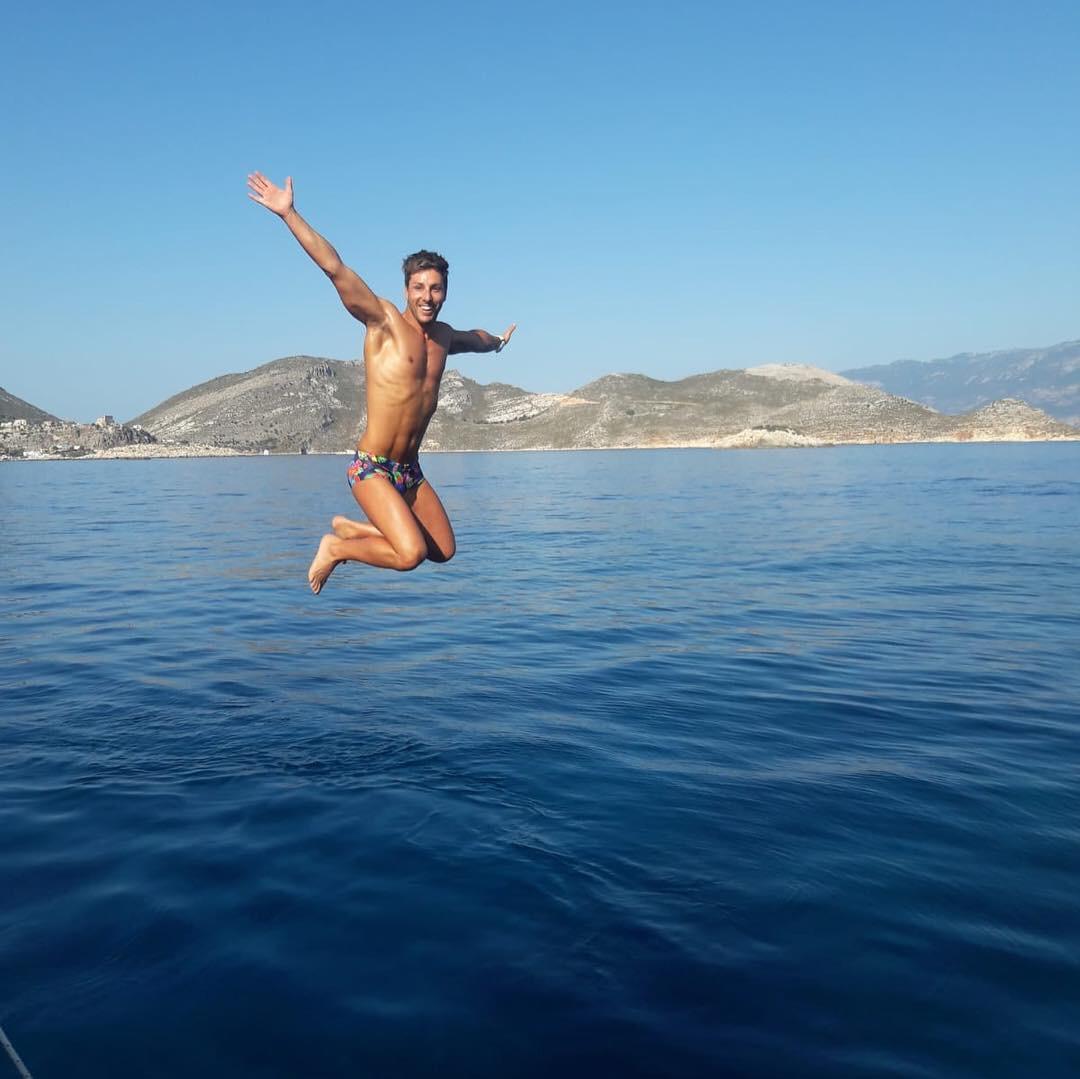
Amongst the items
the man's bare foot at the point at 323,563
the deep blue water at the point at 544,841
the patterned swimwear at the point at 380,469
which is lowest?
the deep blue water at the point at 544,841

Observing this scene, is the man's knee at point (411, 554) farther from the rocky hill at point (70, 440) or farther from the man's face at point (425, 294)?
the rocky hill at point (70, 440)

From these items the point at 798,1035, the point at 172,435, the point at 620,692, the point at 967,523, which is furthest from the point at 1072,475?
the point at 172,435

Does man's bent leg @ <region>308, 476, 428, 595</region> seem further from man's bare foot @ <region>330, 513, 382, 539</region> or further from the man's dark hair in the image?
the man's dark hair

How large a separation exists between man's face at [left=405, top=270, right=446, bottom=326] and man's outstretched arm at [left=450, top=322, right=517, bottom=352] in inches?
28.5

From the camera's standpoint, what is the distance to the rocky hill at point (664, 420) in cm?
14500

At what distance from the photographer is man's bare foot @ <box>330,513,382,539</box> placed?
9.09 m

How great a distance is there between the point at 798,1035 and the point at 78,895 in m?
4.65

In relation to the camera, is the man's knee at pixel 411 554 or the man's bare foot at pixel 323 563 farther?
the man's bare foot at pixel 323 563

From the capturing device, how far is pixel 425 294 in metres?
8.09

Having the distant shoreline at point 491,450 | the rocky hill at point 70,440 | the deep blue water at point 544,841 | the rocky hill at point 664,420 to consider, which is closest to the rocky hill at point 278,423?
the rocky hill at point 664,420

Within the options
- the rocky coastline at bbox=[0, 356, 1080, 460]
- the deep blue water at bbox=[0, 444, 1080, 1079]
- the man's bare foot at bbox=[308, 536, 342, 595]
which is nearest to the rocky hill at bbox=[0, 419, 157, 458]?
the rocky coastline at bbox=[0, 356, 1080, 460]

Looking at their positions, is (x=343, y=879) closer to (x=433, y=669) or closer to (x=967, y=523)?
(x=433, y=669)

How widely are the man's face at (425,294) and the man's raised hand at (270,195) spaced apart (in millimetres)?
1269

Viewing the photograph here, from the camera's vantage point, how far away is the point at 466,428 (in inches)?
7087
